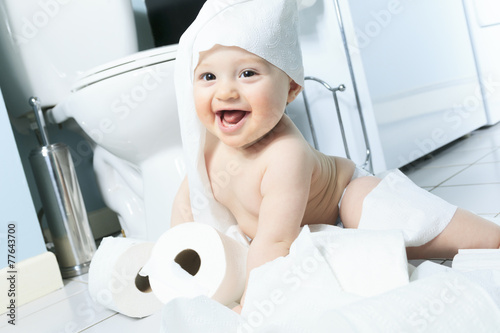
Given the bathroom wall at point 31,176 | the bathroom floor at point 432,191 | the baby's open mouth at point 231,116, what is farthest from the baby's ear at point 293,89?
the bathroom wall at point 31,176

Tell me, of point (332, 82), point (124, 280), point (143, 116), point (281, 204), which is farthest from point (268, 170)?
point (332, 82)

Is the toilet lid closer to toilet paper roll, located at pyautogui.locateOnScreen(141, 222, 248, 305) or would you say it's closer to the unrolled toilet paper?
toilet paper roll, located at pyautogui.locateOnScreen(141, 222, 248, 305)

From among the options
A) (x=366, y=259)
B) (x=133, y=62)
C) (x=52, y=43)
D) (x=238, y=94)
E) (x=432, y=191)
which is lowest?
(x=432, y=191)

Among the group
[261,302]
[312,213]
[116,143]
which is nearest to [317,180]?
[312,213]

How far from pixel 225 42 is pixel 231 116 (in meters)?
0.11

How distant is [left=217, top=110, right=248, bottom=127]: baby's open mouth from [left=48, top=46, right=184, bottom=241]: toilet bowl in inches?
13.3

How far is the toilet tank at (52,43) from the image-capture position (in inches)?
52.9

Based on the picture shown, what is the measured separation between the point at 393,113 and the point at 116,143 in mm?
730

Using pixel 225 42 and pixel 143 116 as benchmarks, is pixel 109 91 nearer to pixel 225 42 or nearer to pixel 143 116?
pixel 143 116

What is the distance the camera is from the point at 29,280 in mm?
1037

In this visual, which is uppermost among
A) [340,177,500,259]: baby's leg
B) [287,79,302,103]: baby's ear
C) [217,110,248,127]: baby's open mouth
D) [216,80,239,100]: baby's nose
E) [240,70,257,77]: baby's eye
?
[240,70,257,77]: baby's eye

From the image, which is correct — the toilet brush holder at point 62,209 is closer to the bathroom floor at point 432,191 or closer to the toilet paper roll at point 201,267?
the bathroom floor at point 432,191

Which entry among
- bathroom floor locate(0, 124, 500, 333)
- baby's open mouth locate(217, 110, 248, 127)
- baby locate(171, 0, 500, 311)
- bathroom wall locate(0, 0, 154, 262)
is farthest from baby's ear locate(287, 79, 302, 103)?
bathroom wall locate(0, 0, 154, 262)

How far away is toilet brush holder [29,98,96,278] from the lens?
115cm
